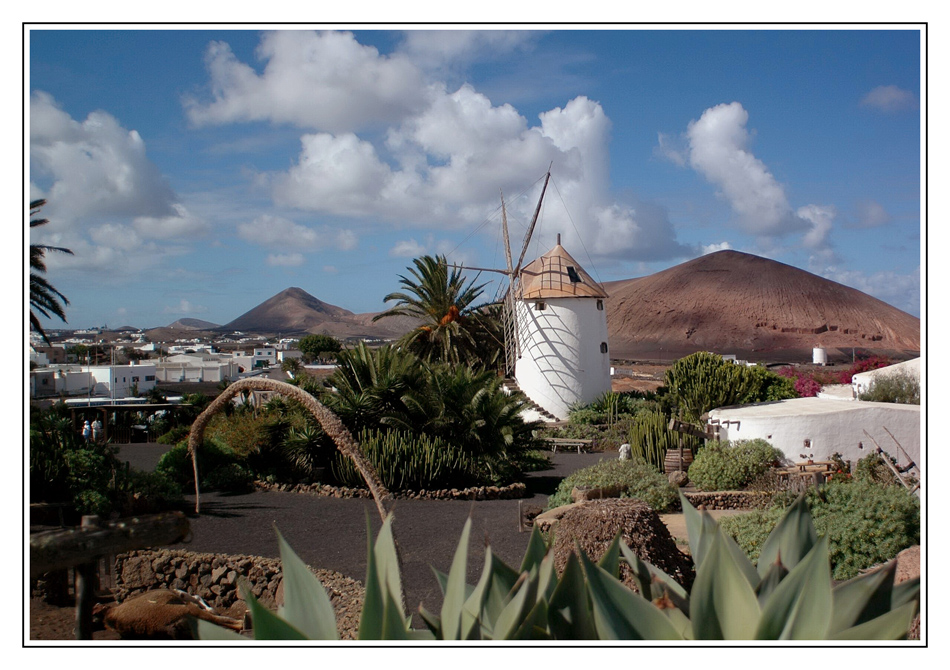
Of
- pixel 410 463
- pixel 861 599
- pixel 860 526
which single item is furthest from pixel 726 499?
pixel 861 599

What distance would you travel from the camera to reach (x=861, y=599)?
1858mm

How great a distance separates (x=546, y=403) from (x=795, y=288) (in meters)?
65.3

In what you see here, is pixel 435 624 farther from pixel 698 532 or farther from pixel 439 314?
pixel 439 314

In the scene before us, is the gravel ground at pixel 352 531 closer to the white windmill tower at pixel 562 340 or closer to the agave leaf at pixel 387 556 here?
the agave leaf at pixel 387 556

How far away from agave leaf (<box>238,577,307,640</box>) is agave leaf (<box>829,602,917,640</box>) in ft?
4.63

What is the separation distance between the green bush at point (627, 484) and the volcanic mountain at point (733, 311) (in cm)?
5564

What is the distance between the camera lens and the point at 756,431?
44.0 ft

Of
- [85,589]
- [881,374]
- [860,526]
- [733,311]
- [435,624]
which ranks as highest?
[733,311]

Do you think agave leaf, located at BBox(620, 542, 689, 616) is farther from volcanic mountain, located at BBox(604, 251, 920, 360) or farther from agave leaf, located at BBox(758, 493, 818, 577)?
volcanic mountain, located at BBox(604, 251, 920, 360)

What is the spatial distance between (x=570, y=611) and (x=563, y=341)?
22.9 metres

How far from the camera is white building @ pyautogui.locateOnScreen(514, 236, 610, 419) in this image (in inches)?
968

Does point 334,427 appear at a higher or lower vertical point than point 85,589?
higher

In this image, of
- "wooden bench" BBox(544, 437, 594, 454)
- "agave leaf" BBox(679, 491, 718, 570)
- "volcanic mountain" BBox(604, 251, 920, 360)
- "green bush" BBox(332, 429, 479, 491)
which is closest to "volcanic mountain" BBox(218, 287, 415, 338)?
"volcanic mountain" BBox(604, 251, 920, 360)
